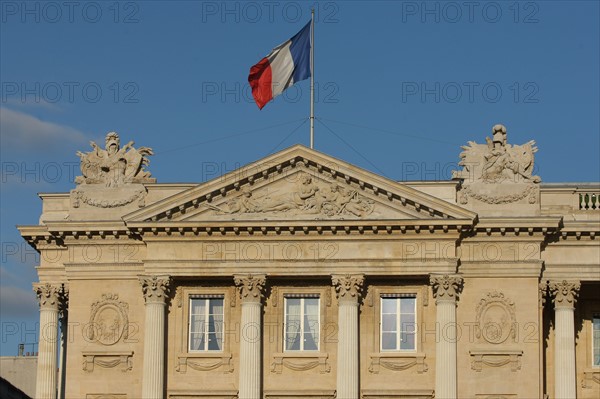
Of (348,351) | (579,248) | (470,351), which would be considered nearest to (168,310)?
(348,351)

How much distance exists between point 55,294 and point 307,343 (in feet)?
33.5

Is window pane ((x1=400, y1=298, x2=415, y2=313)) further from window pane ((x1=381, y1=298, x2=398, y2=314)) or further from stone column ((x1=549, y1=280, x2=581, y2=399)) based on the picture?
stone column ((x1=549, y1=280, x2=581, y2=399))

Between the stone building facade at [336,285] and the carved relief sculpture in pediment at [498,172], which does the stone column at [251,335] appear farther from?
the carved relief sculpture in pediment at [498,172]

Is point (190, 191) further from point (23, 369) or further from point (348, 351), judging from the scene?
point (23, 369)

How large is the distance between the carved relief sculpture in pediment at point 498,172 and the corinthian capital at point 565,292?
324 cm

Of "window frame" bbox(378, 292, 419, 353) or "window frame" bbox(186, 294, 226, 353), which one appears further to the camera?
"window frame" bbox(186, 294, 226, 353)

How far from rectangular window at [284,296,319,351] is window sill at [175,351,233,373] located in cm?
227

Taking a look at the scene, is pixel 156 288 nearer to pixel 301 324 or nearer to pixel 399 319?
pixel 301 324

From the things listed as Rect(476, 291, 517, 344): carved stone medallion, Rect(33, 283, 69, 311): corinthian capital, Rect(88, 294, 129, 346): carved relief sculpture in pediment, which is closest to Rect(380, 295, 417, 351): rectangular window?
Rect(476, 291, 517, 344): carved stone medallion

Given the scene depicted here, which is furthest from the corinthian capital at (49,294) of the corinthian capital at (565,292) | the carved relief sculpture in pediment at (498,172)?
the corinthian capital at (565,292)

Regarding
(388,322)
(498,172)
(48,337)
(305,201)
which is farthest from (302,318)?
(48,337)

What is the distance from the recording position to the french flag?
200 ft

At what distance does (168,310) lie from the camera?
192 feet

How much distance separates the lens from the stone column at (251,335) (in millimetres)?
56969
